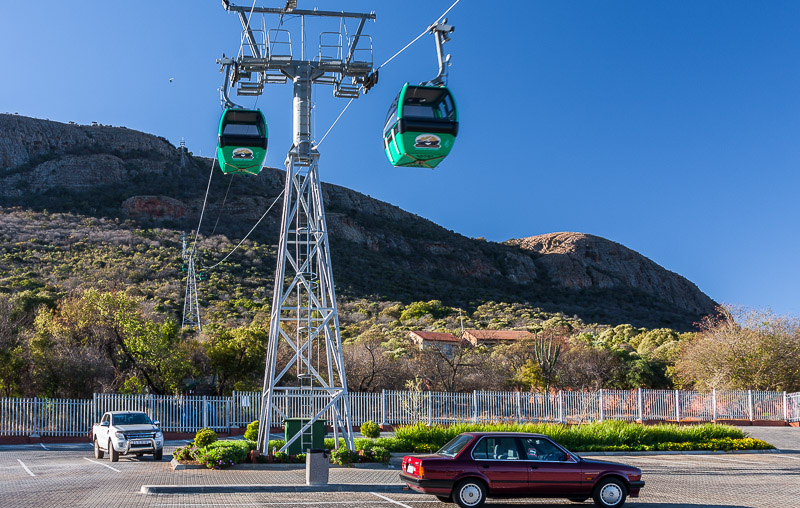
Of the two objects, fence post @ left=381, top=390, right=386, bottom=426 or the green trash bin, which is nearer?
the green trash bin

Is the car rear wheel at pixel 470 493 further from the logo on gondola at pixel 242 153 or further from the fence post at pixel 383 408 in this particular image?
the fence post at pixel 383 408

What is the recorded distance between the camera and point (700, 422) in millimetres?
31328

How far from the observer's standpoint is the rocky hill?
82750 mm

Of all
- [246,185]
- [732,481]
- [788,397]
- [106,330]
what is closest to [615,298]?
[246,185]

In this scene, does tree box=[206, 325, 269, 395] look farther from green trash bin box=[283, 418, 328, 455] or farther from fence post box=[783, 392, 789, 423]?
fence post box=[783, 392, 789, 423]

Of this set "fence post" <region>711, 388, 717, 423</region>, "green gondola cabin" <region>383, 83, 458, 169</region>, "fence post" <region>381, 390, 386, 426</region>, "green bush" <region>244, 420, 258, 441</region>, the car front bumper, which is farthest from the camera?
"fence post" <region>711, 388, 717, 423</region>

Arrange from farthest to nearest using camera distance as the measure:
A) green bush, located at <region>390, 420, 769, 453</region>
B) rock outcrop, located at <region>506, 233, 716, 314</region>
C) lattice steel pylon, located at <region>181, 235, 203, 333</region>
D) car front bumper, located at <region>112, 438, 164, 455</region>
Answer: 1. rock outcrop, located at <region>506, 233, 716, 314</region>
2. lattice steel pylon, located at <region>181, 235, 203, 333</region>
3. green bush, located at <region>390, 420, 769, 453</region>
4. car front bumper, located at <region>112, 438, 164, 455</region>

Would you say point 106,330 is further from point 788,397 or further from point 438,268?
point 438,268

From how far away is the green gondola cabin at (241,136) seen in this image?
1628 cm

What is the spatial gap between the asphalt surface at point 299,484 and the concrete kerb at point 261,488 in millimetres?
28

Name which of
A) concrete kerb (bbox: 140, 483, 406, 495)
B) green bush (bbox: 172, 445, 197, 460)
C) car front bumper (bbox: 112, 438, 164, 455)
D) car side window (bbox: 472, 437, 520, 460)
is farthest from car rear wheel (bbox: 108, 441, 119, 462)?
car side window (bbox: 472, 437, 520, 460)

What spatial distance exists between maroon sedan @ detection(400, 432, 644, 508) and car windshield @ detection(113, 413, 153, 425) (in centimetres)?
1134

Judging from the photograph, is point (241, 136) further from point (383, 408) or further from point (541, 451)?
point (383, 408)

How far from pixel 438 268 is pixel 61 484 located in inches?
3169
